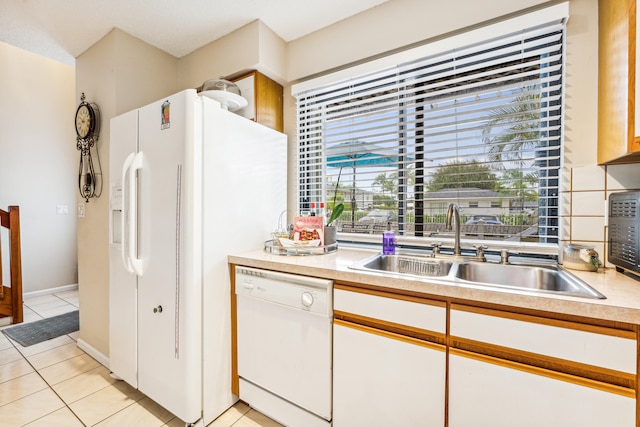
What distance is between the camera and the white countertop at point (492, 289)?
0.86 meters

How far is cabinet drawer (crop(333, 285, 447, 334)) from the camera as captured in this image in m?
1.10

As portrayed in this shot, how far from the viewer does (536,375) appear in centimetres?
94

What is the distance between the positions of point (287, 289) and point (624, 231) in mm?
1505

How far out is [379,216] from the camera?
2.07 metres

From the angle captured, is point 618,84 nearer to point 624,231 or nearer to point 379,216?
point 624,231

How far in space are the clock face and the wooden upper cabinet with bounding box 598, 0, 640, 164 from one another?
10.4ft

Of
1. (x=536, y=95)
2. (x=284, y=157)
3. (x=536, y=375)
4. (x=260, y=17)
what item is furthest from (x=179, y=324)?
(x=536, y=95)

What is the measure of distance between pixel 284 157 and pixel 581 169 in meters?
1.80

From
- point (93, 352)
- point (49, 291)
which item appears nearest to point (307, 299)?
point (93, 352)

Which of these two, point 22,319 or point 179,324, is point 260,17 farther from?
point 22,319

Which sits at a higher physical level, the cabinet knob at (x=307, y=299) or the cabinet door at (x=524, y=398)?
the cabinet knob at (x=307, y=299)

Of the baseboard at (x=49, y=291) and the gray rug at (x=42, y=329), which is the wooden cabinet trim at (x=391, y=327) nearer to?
the gray rug at (x=42, y=329)

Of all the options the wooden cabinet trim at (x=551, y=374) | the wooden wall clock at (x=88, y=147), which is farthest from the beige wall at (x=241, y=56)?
the wooden cabinet trim at (x=551, y=374)

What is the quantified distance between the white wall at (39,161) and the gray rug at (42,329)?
91 centimetres
